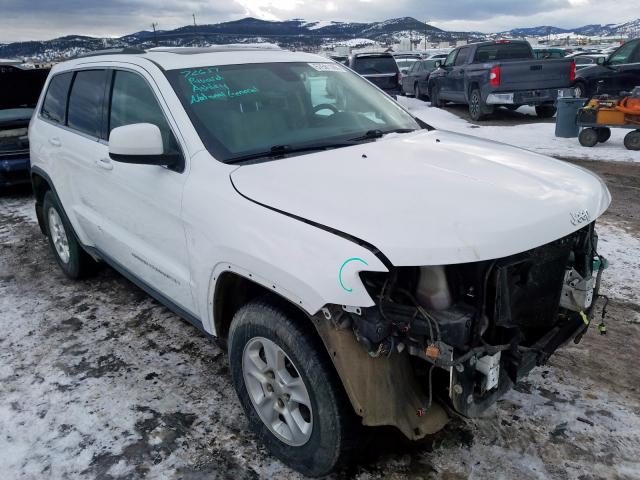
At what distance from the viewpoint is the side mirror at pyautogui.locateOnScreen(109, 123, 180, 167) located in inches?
107

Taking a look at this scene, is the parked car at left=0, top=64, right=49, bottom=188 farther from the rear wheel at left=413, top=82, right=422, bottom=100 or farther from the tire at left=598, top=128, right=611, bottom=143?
the rear wheel at left=413, top=82, right=422, bottom=100

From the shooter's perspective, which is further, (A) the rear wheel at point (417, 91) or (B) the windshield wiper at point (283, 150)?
(A) the rear wheel at point (417, 91)

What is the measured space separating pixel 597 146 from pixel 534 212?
8775 mm

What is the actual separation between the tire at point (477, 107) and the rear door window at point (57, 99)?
1095cm

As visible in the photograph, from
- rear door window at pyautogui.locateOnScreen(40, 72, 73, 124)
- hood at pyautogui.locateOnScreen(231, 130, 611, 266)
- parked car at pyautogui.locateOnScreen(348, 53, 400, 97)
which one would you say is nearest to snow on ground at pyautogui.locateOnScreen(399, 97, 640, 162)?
parked car at pyautogui.locateOnScreen(348, 53, 400, 97)

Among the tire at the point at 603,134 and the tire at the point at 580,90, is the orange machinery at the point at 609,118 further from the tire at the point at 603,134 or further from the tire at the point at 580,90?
the tire at the point at 580,90

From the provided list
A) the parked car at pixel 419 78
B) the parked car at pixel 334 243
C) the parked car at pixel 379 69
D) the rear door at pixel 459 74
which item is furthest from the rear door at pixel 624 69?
the parked car at pixel 334 243

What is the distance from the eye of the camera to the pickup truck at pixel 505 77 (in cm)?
1277

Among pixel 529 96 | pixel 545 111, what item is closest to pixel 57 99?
pixel 529 96

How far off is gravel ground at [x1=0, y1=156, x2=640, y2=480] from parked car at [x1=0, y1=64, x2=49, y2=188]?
412 centimetres

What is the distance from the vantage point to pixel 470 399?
84.4 inches

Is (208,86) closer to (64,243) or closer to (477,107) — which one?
(64,243)

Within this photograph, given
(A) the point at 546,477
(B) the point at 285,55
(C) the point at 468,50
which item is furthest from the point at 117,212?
(C) the point at 468,50

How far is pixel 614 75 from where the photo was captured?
531 inches
